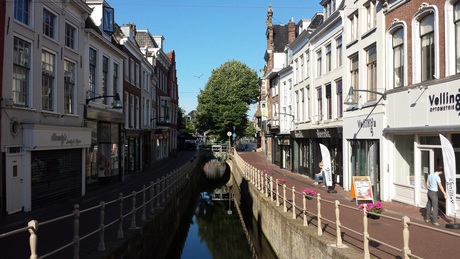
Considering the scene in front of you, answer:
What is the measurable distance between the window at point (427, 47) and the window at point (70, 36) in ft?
44.4

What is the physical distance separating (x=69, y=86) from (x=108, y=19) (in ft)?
24.5

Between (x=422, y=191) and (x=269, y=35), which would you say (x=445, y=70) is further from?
(x=269, y=35)

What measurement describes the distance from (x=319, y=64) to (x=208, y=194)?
52.3ft

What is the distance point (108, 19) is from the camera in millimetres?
23547

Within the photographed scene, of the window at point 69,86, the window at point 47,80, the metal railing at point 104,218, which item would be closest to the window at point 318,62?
the metal railing at point 104,218

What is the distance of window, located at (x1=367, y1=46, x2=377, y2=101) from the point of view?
1635 cm

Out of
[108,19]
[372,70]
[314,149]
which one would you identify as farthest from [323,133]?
[108,19]

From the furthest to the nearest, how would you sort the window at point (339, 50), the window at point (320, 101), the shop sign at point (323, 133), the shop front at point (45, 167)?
the window at point (320, 101), the shop sign at point (323, 133), the window at point (339, 50), the shop front at point (45, 167)

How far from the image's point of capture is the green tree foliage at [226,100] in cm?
5784

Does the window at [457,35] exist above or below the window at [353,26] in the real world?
below

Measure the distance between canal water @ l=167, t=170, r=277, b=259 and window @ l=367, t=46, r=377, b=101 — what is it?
7388mm

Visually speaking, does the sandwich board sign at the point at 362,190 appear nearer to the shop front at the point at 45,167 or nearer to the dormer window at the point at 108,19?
the shop front at the point at 45,167

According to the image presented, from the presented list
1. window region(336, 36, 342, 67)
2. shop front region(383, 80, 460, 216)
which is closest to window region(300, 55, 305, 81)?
window region(336, 36, 342, 67)

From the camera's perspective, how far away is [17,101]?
13.2 metres
